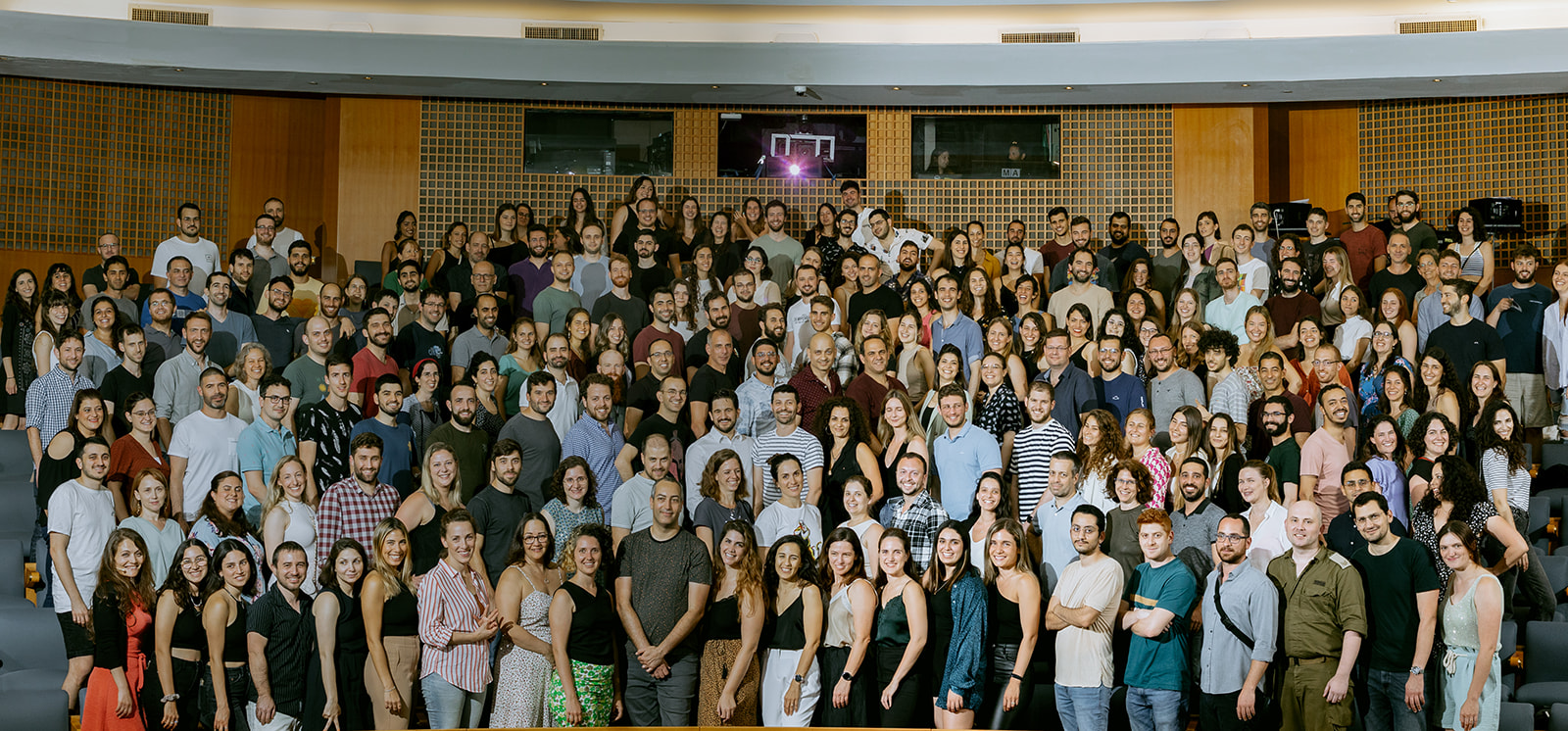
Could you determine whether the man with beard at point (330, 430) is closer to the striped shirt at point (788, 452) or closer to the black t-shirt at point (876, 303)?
the striped shirt at point (788, 452)

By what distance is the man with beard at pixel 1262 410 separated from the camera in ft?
26.1

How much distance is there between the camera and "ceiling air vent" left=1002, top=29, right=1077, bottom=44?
13.5 meters

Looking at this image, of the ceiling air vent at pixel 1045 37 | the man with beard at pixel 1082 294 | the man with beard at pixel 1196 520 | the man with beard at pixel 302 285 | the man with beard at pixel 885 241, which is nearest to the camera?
the man with beard at pixel 1196 520

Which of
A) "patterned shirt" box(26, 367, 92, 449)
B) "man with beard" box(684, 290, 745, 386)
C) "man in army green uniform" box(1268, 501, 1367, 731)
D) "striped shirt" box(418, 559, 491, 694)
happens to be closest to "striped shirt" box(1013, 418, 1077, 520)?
"man in army green uniform" box(1268, 501, 1367, 731)

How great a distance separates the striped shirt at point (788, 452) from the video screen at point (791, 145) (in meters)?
6.98

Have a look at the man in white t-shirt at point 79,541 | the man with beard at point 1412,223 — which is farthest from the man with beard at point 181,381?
the man with beard at point 1412,223

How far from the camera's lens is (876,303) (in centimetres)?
962

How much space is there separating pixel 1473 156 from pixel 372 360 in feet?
34.0

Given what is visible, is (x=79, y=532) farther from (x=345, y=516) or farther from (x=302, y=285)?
(x=302, y=285)

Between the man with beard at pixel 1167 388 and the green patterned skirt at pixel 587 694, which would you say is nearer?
the green patterned skirt at pixel 587 694

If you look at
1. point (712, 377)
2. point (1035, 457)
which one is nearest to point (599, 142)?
point (712, 377)

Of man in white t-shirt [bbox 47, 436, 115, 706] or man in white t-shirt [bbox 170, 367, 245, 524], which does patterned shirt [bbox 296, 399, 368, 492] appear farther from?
man in white t-shirt [bbox 47, 436, 115, 706]

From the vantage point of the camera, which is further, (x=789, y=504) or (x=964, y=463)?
(x=964, y=463)

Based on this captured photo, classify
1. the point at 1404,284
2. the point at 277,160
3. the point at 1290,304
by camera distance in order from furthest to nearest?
the point at 277,160
the point at 1404,284
the point at 1290,304
